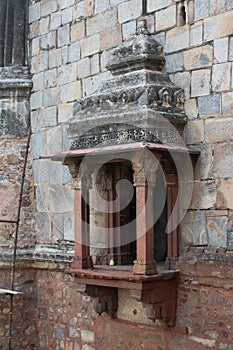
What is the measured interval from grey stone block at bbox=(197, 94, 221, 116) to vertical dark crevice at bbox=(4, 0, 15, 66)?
335 centimetres

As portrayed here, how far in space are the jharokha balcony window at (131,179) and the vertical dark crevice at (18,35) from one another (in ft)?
6.07

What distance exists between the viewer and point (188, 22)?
6543 millimetres

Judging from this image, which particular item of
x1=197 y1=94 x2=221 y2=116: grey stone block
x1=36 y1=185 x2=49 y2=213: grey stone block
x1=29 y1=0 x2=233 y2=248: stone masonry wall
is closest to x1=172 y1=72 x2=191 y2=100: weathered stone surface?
x1=29 y1=0 x2=233 y2=248: stone masonry wall

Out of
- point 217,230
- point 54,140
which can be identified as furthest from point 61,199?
point 217,230

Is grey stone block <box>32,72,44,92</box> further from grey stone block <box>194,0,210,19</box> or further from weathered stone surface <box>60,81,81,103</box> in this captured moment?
grey stone block <box>194,0,210,19</box>

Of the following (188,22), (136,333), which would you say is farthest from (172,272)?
(188,22)

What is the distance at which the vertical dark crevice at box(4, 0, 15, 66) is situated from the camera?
8664mm

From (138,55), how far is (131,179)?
148 cm

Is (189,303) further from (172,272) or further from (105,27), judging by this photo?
(105,27)

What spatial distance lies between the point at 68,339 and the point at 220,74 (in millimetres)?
3824

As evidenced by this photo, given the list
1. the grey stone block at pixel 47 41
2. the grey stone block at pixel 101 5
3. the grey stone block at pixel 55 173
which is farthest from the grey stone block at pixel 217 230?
the grey stone block at pixel 47 41

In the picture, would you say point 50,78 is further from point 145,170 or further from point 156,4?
point 145,170

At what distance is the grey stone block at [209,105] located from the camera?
20.4 feet

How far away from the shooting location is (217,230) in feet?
20.4
